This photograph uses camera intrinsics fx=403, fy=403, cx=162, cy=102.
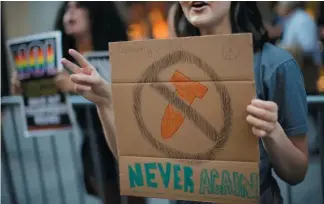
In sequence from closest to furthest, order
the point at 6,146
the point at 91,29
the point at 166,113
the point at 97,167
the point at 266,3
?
the point at 166,113 → the point at 266,3 → the point at 91,29 → the point at 97,167 → the point at 6,146

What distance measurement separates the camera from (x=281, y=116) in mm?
1192

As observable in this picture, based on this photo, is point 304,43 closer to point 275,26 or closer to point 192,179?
point 275,26

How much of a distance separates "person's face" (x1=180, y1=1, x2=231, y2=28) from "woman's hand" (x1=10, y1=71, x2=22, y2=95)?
28.9 inches

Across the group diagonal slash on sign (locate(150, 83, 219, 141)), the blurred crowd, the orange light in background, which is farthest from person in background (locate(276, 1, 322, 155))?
the orange light in background

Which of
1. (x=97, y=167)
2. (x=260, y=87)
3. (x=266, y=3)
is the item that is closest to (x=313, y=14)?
(x=266, y=3)

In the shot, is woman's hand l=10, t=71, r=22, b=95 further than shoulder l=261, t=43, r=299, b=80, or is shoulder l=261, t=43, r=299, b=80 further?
woman's hand l=10, t=71, r=22, b=95

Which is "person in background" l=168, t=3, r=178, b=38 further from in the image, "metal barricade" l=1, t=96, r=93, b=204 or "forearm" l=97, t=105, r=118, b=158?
"metal barricade" l=1, t=96, r=93, b=204

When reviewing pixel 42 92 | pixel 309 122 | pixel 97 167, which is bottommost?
pixel 97 167

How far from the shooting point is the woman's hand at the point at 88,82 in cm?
129

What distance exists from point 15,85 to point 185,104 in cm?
76

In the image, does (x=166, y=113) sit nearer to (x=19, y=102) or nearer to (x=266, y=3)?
(x=266, y=3)

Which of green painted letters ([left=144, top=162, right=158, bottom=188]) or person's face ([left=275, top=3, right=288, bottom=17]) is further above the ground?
person's face ([left=275, top=3, right=288, bottom=17])

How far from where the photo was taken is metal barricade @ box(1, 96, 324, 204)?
1604 mm

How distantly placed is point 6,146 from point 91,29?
638 millimetres
